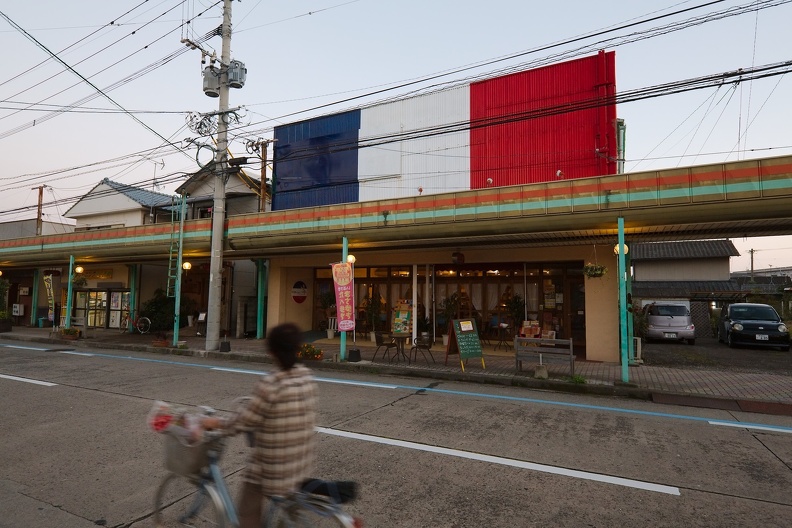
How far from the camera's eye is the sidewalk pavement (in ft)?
27.3

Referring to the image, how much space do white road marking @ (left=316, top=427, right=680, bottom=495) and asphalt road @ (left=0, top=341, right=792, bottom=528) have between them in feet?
0.08

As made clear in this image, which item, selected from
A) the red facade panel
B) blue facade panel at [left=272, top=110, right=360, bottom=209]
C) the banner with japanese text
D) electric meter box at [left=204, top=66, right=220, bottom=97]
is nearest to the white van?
the red facade panel

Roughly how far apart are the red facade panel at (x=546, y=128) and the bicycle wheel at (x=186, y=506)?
15.5 m

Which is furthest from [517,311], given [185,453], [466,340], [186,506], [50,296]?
[50,296]

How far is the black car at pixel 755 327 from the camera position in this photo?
49.8 feet

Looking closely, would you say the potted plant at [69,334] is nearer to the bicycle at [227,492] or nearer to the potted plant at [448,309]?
the potted plant at [448,309]

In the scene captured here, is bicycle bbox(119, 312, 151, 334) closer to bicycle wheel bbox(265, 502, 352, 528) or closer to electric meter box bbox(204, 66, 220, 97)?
electric meter box bbox(204, 66, 220, 97)

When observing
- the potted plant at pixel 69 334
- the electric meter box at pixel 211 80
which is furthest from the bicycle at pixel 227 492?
the potted plant at pixel 69 334

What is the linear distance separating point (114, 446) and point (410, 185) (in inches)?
698

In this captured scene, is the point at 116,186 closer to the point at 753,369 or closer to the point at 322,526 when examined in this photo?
the point at 322,526

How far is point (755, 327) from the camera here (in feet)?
51.1

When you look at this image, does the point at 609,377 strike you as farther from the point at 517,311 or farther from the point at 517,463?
the point at 517,463

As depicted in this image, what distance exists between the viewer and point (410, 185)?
70.2ft

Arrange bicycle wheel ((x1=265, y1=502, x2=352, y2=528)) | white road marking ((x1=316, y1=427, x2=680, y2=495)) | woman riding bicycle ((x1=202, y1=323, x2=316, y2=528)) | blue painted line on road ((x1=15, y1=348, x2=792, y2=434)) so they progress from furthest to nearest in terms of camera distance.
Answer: blue painted line on road ((x1=15, y1=348, x2=792, y2=434)) → white road marking ((x1=316, y1=427, x2=680, y2=495)) → woman riding bicycle ((x1=202, y1=323, x2=316, y2=528)) → bicycle wheel ((x1=265, y1=502, x2=352, y2=528))
